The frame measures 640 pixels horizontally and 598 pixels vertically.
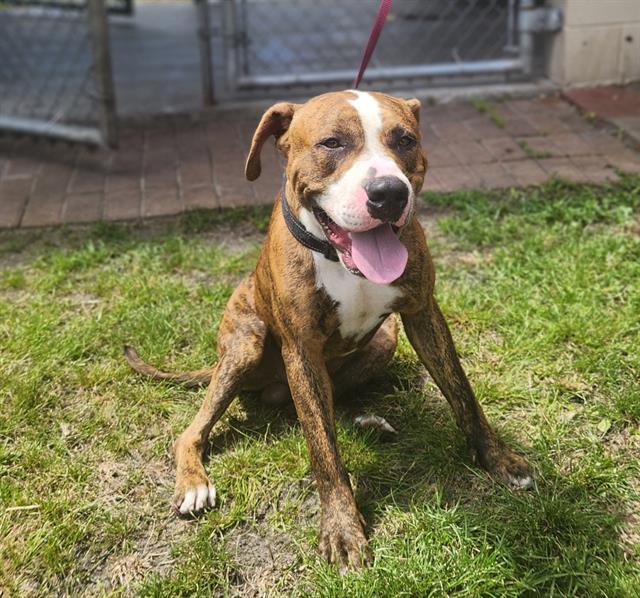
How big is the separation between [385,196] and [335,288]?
0.40 m

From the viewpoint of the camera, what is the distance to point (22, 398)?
3.21m

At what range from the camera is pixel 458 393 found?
8.99 ft

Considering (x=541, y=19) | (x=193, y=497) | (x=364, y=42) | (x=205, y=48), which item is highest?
(x=541, y=19)

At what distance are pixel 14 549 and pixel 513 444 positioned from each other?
1.68 metres

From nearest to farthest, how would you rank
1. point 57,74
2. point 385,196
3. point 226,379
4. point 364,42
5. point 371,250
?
point 385,196 < point 371,250 < point 226,379 < point 57,74 < point 364,42

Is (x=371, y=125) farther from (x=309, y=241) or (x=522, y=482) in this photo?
(x=522, y=482)

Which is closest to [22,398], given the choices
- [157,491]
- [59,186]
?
[157,491]

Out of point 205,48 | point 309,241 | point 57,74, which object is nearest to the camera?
point 309,241

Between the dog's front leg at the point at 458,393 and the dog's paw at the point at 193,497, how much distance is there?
2.74 feet

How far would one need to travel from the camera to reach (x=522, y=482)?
2682 mm

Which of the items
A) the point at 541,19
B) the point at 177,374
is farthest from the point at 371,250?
the point at 541,19

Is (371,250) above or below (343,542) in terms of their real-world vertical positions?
above

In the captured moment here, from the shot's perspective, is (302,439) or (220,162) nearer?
(302,439)

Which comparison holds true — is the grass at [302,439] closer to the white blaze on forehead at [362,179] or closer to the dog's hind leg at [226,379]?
the dog's hind leg at [226,379]
